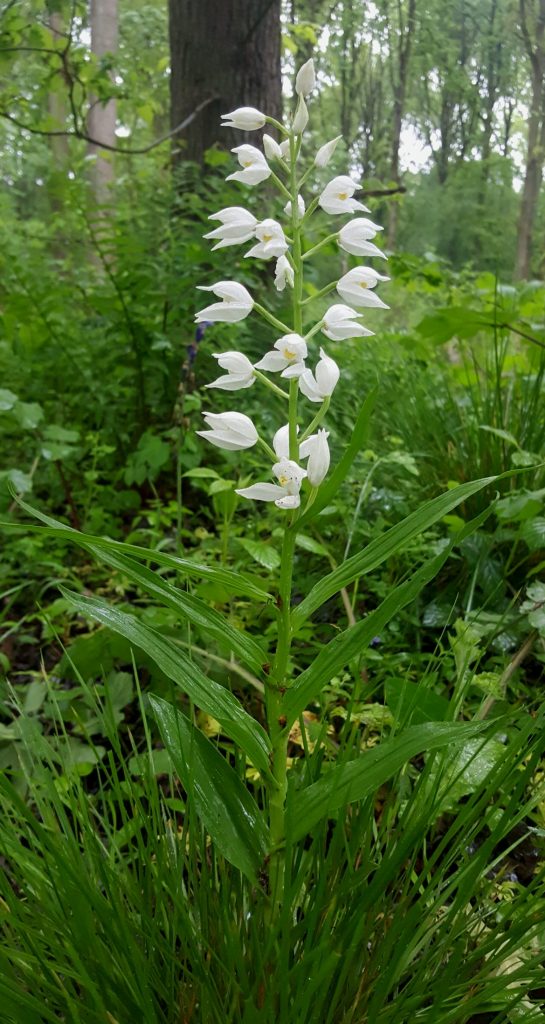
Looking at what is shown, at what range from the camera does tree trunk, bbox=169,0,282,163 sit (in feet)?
10.4

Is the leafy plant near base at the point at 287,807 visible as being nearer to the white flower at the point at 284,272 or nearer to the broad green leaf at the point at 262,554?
the white flower at the point at 284,272

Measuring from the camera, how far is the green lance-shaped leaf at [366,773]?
0.73 metres

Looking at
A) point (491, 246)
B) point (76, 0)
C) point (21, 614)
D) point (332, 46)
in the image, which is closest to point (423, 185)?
point (491, 246)

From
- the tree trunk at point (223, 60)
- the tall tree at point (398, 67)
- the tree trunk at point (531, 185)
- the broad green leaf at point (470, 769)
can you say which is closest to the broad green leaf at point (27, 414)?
the broad green leaf at point (470, 769)

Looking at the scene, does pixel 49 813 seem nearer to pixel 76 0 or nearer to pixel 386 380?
pixel 386 380

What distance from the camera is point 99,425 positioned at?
2.72 m

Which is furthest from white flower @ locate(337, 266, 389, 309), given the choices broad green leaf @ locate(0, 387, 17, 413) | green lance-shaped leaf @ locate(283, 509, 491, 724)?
broad green leaf @ locate(0, 387, 17, 413)

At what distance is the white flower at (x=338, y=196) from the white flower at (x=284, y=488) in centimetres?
34

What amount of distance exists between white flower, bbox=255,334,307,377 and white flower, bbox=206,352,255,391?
1.8 inches

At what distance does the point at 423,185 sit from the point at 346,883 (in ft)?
65.7

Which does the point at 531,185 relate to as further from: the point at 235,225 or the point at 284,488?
the point at 284,488

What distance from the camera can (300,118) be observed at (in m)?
0.89

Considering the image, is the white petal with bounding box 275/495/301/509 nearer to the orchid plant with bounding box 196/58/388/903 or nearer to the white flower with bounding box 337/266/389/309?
the orchid plant with bounding box 196/58/388/903

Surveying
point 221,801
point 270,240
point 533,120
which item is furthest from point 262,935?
point 533,120
